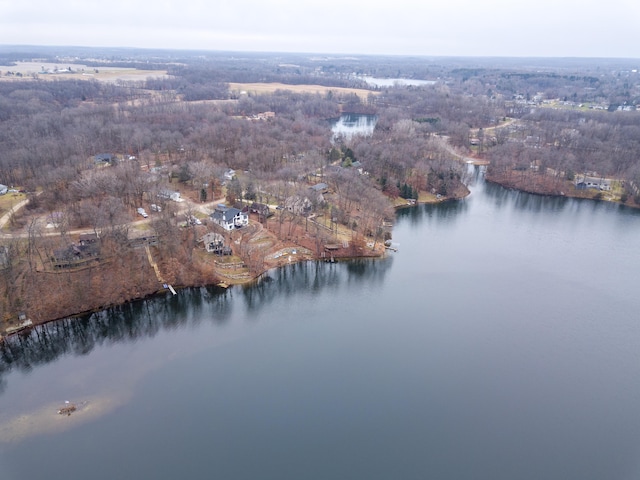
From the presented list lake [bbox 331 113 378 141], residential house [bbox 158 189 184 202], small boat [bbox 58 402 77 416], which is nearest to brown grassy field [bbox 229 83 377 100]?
lake [bbox 331 113 378 141]

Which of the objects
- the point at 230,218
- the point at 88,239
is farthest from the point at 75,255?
the point at 230,218

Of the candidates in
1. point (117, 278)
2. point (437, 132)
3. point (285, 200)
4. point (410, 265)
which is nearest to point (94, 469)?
point (117, 278)

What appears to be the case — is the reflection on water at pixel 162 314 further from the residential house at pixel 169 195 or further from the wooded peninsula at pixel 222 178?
the residential house at pixel 169 195

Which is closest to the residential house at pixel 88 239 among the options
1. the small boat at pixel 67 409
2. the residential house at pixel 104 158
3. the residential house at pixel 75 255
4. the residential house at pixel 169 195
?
the residential house at pixel 75 255

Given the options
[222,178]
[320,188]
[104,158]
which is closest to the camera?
[320,188]

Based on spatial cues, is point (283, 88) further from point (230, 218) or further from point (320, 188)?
point (230, 218)
